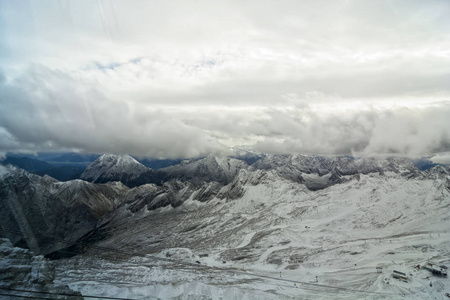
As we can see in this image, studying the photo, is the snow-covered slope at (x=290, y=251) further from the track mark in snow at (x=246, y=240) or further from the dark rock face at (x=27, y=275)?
the dark rock face at (x=27, y=275)

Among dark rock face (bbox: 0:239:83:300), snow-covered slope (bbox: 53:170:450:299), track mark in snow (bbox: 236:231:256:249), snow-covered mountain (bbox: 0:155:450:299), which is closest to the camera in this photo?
dark rock face (bbox: 0:239:83:300)

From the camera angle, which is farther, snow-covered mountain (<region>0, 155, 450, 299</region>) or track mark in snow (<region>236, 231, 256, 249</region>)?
track mark in snow (<region>236, 231, 256, 249</region>)

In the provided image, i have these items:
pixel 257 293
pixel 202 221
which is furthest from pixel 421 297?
pixel 202 221

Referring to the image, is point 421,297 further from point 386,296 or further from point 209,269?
point 209,269

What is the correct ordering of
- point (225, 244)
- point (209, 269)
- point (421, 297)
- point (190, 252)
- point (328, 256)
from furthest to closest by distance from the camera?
1. point (225, 244)
2. point (190, 252)
3. point (328, 256)
4. point (209, 269)
5. point (421, 297)

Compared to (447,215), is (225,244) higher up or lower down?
higher up

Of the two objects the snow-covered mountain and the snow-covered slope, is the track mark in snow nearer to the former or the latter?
the snow-covered mountain

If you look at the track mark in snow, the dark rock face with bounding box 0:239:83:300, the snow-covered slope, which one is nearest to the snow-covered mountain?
the snow-covered slope

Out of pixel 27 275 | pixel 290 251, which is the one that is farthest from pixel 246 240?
pixel 27 275

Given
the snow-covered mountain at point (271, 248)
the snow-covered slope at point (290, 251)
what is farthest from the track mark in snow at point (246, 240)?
the snow-covered slope at point (290, 251)

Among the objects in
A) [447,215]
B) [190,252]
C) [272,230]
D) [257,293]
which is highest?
[257,293]

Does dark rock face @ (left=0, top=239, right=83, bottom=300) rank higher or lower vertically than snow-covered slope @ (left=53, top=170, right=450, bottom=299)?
higher
